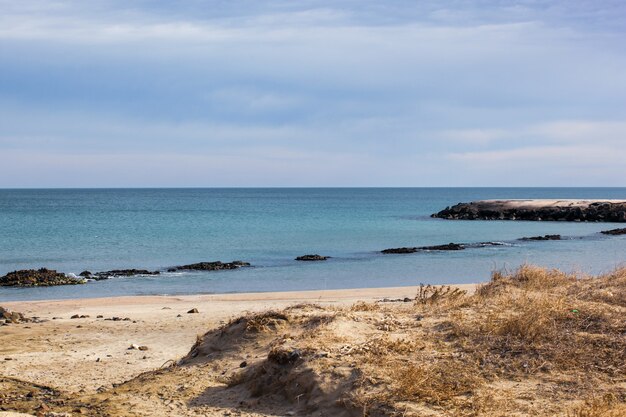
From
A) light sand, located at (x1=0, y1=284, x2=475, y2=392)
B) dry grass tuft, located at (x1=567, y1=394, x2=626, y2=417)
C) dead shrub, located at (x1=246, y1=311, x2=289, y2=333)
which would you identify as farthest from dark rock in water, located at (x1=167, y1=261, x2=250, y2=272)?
dry grass tuft, located at (x1=567, y1=394, x2=626, y2=417)

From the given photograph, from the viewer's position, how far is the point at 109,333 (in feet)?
48.7

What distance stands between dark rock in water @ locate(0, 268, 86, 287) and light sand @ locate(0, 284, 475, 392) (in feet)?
18.5

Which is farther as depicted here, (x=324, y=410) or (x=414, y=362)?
(x=414, y=362)

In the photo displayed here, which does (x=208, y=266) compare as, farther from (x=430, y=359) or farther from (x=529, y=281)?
(x=430, y=359)

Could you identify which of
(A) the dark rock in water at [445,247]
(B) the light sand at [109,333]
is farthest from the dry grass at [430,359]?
(A) the dark rock in water at [445,247]

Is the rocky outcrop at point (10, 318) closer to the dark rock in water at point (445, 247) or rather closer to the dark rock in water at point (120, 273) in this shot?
the dark rock in water at point (120, 273)

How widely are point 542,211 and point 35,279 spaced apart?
205 ft

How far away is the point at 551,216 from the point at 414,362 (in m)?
71.1

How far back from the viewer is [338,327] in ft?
32.7

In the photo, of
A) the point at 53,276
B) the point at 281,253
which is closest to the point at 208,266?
the point at 53,276

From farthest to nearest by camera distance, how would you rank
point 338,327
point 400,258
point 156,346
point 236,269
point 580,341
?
point 400,258, point 236,269, point 156,346, point 338,327, point 580,341

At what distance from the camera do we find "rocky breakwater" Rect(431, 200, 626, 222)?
238 ft

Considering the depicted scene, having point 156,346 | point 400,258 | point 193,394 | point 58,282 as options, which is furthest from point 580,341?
point 400,258

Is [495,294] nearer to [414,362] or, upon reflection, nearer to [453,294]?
[453,294]
